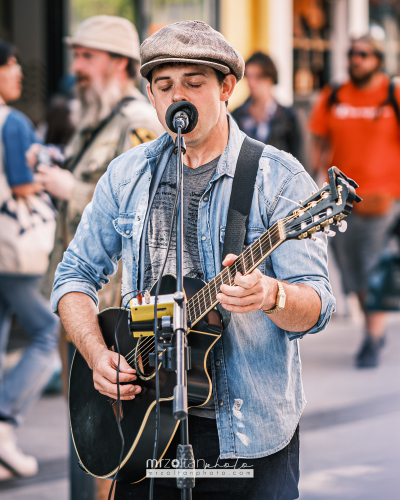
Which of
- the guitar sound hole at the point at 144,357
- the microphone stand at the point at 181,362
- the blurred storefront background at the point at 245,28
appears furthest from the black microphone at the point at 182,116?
the blurred storefront background at the point at 245,28

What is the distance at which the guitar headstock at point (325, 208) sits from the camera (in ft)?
6.27

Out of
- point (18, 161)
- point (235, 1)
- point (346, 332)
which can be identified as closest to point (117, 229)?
point (18, 161)

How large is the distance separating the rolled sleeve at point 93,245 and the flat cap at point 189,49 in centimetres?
47

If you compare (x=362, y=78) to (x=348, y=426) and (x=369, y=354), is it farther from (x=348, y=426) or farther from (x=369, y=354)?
(x=348, y=426)

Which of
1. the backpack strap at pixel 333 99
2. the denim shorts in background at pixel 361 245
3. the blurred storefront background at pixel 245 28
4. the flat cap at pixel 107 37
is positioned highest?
the blurred storefront background at pixel 245 28

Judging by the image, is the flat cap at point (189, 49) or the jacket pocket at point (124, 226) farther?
the jacket pocket at point (124, 226)

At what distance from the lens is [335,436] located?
5277mm

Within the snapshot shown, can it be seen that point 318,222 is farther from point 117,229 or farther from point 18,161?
point 18,161

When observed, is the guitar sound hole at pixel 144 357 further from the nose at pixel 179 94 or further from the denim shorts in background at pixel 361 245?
the denim shorts in background at pixel 361 245

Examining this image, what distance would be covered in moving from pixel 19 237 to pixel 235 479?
9.64 feet

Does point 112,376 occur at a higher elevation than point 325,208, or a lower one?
lower

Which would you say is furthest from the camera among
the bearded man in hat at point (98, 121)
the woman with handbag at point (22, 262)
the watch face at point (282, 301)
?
the woman with handbag at point (22, 262)

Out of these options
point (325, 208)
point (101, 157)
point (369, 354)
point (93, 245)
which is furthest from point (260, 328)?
point (369, 354)

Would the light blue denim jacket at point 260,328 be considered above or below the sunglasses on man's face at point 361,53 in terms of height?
below
